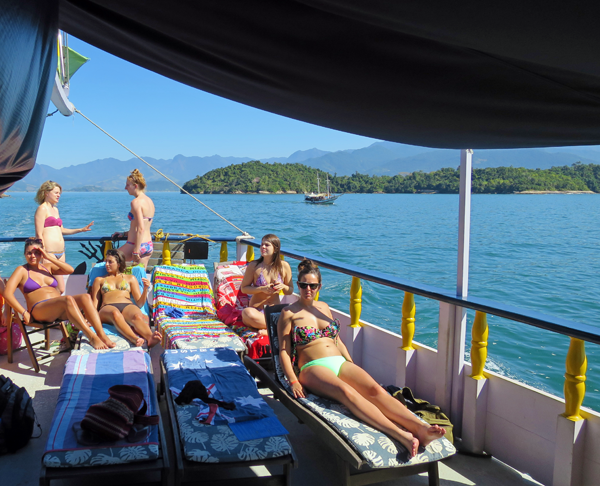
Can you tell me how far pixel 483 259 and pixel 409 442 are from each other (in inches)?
1130

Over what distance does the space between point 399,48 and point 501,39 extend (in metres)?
0.40

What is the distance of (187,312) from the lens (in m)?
5.00

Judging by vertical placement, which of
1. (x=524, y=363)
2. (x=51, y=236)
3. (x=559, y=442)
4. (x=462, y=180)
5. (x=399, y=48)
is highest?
(x=399, y=48)

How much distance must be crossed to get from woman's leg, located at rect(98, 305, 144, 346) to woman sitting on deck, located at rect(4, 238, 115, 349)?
15cm

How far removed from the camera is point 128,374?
10.9 feet

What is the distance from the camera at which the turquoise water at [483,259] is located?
12.2 m

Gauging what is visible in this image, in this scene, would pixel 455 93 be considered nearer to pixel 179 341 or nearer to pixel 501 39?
pixel 501 39

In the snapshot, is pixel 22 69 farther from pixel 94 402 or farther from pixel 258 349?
pixel 258 349

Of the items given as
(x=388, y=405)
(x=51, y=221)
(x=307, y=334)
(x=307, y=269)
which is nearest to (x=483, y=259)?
(x=51, y=221)

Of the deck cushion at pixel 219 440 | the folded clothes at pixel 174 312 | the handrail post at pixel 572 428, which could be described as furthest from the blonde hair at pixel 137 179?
the handrail post at pixel 572 428

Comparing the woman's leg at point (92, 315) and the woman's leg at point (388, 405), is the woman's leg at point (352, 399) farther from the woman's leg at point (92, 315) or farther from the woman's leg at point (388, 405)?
the woman's leg at point (92, 315)

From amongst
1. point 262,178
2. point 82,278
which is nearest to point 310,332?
point 82,278

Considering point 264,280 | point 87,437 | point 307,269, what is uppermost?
point 307,269

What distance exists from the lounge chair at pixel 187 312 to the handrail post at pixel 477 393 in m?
1.90
